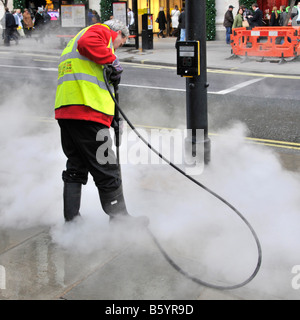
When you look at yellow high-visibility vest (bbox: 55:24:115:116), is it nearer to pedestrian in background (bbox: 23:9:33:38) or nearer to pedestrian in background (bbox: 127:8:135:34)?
pedestrian in background (bbox: 127:8:135:34)

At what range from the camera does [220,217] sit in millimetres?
3992

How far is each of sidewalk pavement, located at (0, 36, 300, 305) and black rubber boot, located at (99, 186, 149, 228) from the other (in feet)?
0.34

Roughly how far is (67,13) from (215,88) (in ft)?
32.4

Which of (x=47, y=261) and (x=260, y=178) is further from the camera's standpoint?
(x=260, y=178)

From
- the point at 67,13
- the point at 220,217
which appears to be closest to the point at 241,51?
the point at 67,13

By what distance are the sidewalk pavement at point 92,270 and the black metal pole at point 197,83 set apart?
4.10 ft

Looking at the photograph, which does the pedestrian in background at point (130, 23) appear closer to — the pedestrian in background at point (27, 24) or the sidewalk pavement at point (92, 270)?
the pedestrian in background at point (27, 24)

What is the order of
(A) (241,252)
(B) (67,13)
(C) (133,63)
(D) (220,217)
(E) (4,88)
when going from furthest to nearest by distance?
(B) (67,13) < (C) (133,63) < (E) (4,88) < (D) (220,217) < (A) (241,252)

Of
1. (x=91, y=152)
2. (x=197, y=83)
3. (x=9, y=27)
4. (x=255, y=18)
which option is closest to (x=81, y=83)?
(x=91, y=152)

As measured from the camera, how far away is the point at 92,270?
328 cm

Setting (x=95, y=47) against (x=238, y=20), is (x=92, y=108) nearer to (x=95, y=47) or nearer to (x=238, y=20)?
(x=95, y=47)

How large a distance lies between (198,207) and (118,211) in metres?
0.78

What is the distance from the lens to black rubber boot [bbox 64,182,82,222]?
3.78 meters

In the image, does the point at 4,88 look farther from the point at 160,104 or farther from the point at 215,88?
the point at 215,88
